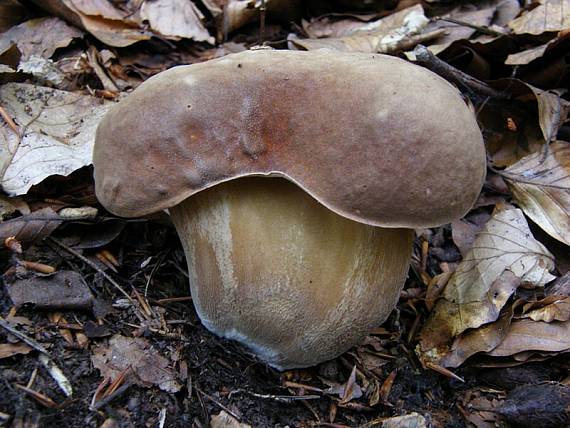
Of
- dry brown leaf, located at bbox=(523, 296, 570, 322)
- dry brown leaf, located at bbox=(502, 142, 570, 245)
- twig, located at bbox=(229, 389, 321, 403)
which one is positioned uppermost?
dry brown leaf, located at bbox=(502, 142, 570, 245)

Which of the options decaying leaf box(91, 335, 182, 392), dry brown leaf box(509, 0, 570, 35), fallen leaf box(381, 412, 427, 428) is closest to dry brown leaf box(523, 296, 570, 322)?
fallen leaf box(381, 412, 427, 428)

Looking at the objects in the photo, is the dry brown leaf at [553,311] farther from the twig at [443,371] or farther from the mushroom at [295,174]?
the mushroom at [295,174]

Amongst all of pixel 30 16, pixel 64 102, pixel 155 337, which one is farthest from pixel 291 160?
pixel 30 16

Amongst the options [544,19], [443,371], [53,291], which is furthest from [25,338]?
[544,19]

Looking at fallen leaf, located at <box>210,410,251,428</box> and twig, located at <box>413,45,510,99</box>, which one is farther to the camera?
twig, located at <box>413,45,510,99</box>

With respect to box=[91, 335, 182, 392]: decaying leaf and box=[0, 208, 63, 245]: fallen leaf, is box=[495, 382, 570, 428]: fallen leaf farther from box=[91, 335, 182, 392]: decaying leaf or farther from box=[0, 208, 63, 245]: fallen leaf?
box=[0, 208, 63, 245]: fallen leaf

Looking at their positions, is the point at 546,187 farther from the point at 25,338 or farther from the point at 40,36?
the point at 40,36

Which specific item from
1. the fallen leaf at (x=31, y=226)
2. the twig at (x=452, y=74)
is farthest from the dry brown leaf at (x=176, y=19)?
the fallen leaf at (x=31, y=226)
